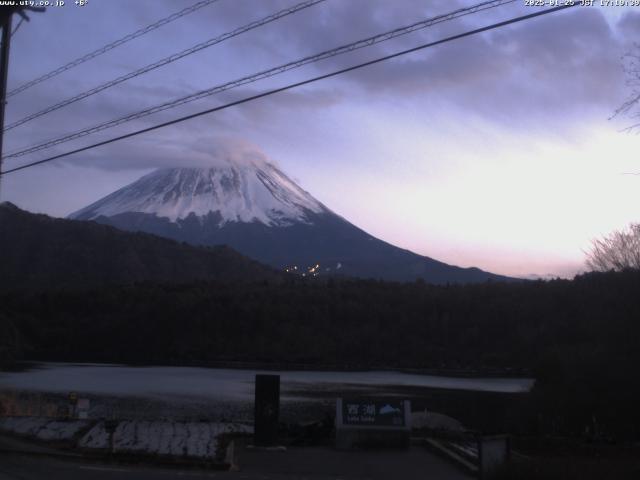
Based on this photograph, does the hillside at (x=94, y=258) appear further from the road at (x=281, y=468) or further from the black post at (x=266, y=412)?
the road at (x=281, y=468)

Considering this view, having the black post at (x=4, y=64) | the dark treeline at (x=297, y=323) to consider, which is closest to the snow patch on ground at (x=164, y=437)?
the black post at (x=4, y=64)

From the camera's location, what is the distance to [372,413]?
17.2 metres

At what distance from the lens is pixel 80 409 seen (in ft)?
73.1

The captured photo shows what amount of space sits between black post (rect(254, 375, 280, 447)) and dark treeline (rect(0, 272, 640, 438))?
211ft

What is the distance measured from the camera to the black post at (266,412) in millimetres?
16516

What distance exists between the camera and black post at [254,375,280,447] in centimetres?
1652

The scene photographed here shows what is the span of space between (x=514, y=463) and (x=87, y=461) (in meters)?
7.40

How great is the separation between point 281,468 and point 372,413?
2.95m

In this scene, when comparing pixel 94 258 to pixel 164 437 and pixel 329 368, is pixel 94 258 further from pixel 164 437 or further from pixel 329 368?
pixel 164 437

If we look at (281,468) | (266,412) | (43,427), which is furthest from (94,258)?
(281,468)

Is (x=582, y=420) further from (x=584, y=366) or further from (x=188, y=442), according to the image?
(x=188, y=442)

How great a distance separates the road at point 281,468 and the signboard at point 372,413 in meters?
0.66

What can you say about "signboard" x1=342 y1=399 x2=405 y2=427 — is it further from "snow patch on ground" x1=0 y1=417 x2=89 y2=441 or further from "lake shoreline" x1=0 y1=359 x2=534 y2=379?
"lake shoreline" x1=0 y1=359 x2=534 y2=379

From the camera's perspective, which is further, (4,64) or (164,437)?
(4,64)
